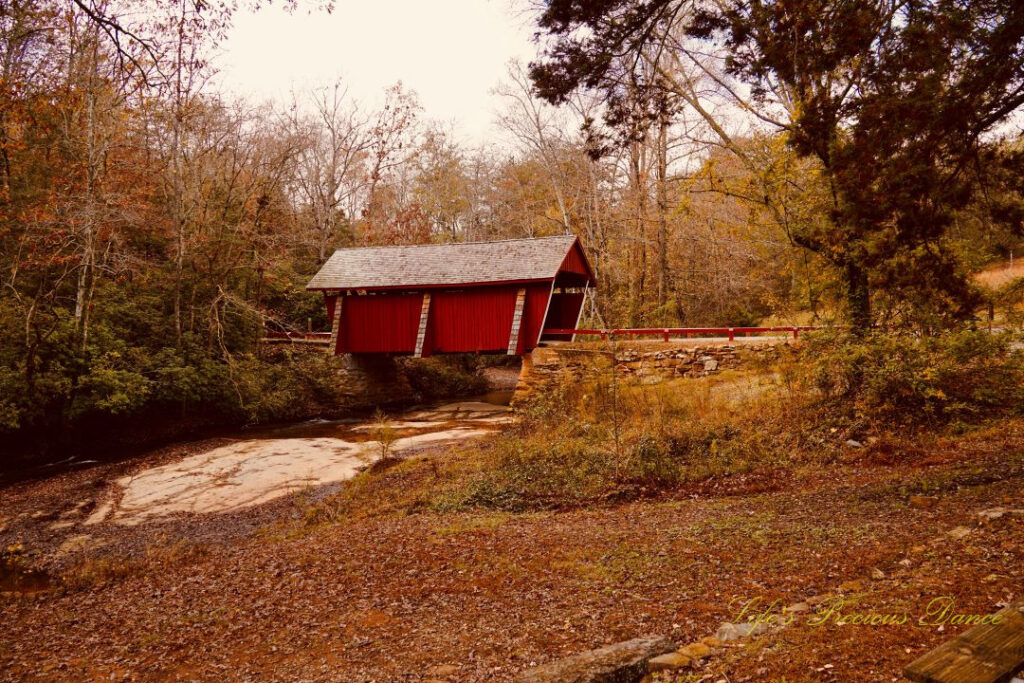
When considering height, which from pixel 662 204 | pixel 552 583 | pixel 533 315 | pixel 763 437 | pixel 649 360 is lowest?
pixel 552 583

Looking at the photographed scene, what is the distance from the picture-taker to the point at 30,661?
16.9 ft

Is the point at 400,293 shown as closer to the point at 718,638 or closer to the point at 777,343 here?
the point at 777,343

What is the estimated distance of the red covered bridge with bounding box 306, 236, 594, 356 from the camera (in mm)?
19219

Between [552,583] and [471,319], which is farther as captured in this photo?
[471,319]

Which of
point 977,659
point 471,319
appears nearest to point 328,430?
point 471,319

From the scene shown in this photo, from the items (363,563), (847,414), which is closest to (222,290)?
(363,563)

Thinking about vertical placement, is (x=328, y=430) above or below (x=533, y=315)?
below

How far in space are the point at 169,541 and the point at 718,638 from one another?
8.33 metres

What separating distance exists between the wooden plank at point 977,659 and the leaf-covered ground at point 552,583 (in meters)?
0.52

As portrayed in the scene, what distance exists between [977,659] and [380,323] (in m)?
20.2

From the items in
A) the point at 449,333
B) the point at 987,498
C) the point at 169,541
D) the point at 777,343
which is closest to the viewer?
the point at 987,498

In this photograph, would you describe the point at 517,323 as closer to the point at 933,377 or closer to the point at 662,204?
the point at 662,204

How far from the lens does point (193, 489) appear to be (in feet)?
39.2

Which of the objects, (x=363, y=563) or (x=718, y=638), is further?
(x=363, y=563)
